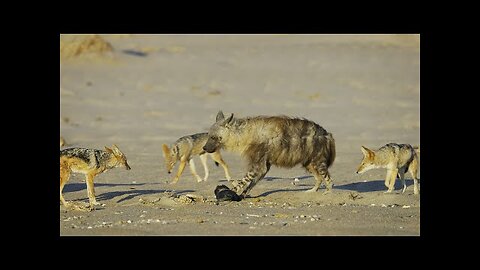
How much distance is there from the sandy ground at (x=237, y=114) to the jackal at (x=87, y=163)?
1.55 ft

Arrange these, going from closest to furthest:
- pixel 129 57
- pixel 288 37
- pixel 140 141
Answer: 1. pixel 140 141
2. pixel 129 57
3. pixel 288 37

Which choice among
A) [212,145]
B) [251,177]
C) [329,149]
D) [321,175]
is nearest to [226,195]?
[251,177]

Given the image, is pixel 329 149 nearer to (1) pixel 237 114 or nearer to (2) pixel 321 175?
(2) pixel 321 175

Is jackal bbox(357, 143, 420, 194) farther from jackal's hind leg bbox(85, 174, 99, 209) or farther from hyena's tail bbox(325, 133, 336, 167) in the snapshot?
jackal's hind leg bbox(85, 174, 99, 209)

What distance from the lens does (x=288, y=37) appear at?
153 feet

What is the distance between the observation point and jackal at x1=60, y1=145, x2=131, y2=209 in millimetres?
12930

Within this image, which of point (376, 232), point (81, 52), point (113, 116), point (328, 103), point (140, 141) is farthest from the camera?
point (81, 52)

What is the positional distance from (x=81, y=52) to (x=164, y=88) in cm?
468

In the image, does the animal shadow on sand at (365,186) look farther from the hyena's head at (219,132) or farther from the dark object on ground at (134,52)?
the dark object on ground at (134,52)

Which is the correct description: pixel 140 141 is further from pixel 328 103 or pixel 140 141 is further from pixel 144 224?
pixel 144 224

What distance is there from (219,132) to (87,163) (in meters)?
2.24

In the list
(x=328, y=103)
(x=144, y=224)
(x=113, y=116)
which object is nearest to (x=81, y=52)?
(x=113, y=116)

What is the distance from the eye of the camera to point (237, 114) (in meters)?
27.3

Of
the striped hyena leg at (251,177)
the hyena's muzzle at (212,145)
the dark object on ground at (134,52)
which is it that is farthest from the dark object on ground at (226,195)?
the dark object on ground at (134,52)
